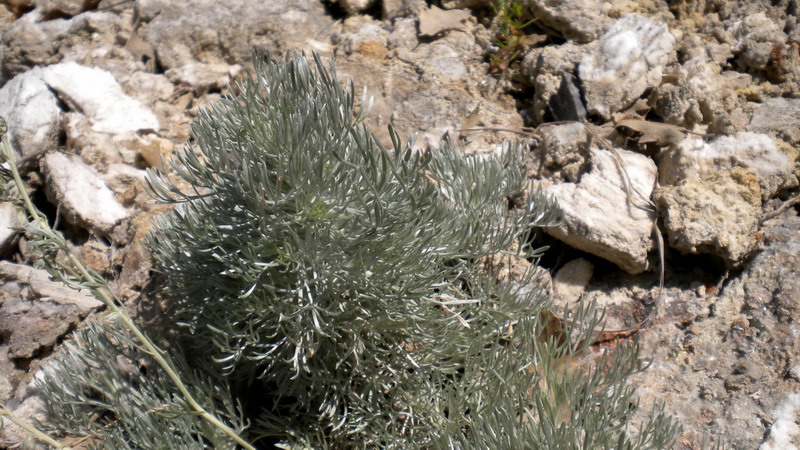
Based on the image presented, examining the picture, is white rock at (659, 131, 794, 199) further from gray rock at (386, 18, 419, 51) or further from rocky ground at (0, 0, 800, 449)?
gray rock at (386, 18, 419, 51)

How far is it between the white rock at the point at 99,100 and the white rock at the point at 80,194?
277 millimetres

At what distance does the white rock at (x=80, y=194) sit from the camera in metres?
2.95

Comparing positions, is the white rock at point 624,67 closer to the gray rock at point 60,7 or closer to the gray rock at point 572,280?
the gray rock at point 572,280

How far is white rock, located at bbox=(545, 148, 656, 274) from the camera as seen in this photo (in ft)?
8.38

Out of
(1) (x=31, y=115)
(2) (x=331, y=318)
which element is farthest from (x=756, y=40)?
(1) (x=31, y=115)

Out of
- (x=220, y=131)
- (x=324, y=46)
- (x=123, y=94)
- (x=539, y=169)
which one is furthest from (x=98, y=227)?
(x=539, y=169)

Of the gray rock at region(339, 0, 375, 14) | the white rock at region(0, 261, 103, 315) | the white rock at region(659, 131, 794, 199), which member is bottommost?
the white rock at region(0, 261, 103, 315)

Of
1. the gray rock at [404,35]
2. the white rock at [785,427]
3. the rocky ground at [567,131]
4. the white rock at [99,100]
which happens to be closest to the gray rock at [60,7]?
the rocky ground at [567,131]

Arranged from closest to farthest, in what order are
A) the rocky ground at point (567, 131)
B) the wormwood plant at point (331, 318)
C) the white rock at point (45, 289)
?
the wormwood plant at point (331, 318), the rocky ground at point (567, 131), the white rock at point (45, 289)

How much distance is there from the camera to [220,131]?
81.5 inches

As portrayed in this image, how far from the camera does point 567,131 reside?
292 cm

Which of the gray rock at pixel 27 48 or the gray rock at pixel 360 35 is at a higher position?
the gray rock at pixel 360 35

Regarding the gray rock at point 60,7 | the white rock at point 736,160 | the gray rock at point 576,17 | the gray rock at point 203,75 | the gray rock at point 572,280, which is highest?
the gray rock at point 576,17

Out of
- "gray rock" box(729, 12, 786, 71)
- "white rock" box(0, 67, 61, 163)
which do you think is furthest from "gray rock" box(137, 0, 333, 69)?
"gray rock" box(729, 12, 786, 71)
